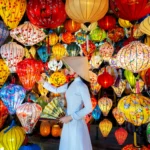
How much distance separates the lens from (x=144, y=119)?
5.53ft

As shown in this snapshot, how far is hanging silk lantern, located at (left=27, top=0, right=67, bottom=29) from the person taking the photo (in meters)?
1.53

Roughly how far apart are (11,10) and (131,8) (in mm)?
877

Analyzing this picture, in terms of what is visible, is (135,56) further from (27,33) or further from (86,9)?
(27,33)

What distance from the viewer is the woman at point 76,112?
1733 millimetres

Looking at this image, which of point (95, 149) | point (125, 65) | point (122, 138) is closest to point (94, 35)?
point (125, 65)

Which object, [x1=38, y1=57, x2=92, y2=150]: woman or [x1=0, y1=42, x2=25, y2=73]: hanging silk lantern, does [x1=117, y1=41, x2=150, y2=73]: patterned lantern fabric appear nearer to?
[x1=38, y1=57, x2=92, y2=150]: woman

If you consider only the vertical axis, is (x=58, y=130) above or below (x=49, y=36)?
below

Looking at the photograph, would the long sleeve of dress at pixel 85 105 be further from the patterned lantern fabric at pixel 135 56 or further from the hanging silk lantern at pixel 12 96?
the hanging silk lantern at pixel 12 96

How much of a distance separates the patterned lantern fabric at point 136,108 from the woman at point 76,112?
319 millimetres

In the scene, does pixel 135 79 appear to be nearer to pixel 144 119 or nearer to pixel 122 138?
pixel 144 119

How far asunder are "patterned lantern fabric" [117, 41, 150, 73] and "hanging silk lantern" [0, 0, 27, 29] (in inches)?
34.0

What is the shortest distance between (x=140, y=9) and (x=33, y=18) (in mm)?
772

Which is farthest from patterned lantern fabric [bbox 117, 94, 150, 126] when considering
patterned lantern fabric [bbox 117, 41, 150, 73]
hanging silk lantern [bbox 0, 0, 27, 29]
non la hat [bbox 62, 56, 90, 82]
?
hanging silk lantern [bbox 0, 0, 27, 29]

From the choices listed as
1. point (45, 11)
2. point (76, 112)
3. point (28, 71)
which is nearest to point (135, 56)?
point (76, 112)
